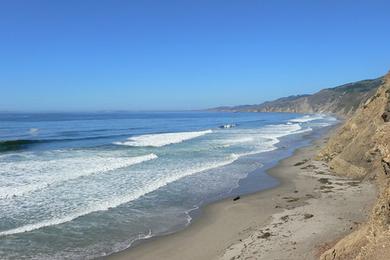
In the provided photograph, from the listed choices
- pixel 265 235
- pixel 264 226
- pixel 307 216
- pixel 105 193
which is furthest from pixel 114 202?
pixel 307 216

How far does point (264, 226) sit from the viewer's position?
14.8 metres

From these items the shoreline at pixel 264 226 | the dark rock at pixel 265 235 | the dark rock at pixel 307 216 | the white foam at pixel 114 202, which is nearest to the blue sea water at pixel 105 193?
the white foam at pixel 114 202

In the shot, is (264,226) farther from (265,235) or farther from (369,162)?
(369,162)

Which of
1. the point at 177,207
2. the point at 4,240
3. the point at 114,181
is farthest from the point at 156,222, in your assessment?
the point at 114,181

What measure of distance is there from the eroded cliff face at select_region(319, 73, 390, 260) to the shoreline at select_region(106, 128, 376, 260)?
128 cm

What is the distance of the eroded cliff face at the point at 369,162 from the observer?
8523mm

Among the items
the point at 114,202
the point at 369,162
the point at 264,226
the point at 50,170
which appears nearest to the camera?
the point at 264,226

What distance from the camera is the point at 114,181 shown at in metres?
23.4

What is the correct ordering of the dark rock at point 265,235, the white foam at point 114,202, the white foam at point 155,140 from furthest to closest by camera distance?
the white foam at point 155,140 < the white foam at point 114,202 < the dark rock at point 265,235

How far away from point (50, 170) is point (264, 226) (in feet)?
54.4

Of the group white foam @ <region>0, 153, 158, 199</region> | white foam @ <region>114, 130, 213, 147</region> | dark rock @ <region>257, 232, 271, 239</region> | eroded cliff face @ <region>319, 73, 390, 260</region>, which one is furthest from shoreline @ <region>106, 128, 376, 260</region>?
white foam @ <region>114, 130, 213, 147</region>

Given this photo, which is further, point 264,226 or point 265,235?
point 264,226

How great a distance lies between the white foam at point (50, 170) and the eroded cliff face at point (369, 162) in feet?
44.3

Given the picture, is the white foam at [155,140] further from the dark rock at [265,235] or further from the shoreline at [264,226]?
the dark rock at [265,235]
